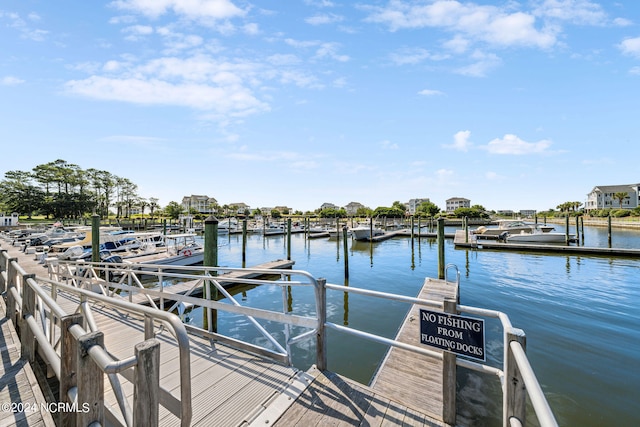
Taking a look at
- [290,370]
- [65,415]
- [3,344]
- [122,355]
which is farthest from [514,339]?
[3,344]

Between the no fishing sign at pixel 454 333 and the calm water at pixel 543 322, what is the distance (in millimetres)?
2128

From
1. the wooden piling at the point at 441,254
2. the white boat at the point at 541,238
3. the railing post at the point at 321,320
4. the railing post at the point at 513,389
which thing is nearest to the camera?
the railing post at the point at 513,389

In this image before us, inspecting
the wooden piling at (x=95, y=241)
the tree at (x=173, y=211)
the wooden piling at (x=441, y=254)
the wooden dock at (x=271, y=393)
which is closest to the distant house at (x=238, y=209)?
the tree at (x=173, y=211)

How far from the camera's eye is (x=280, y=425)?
9.24 ft

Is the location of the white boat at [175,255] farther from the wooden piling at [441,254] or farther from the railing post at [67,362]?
the railing post at [67,362]

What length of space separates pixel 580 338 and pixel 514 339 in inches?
349

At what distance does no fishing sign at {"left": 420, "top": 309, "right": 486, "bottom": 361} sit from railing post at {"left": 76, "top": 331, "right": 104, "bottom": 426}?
2.77m

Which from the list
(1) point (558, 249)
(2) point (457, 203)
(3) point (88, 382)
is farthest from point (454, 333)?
(2) point (457, 203)

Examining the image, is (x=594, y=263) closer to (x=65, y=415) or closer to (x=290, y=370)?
(x=290, y=370)

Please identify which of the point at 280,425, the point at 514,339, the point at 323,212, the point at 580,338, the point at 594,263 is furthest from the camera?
the point at 323,212

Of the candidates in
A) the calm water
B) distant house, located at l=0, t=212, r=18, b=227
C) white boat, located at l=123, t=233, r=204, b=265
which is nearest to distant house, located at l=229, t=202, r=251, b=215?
distant house, located at l=0, t=212, r=18, b=227

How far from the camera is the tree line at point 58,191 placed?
61.0m

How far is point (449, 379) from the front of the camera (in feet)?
9.49

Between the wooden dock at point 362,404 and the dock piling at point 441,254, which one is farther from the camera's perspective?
the dock piling at point 441,254
